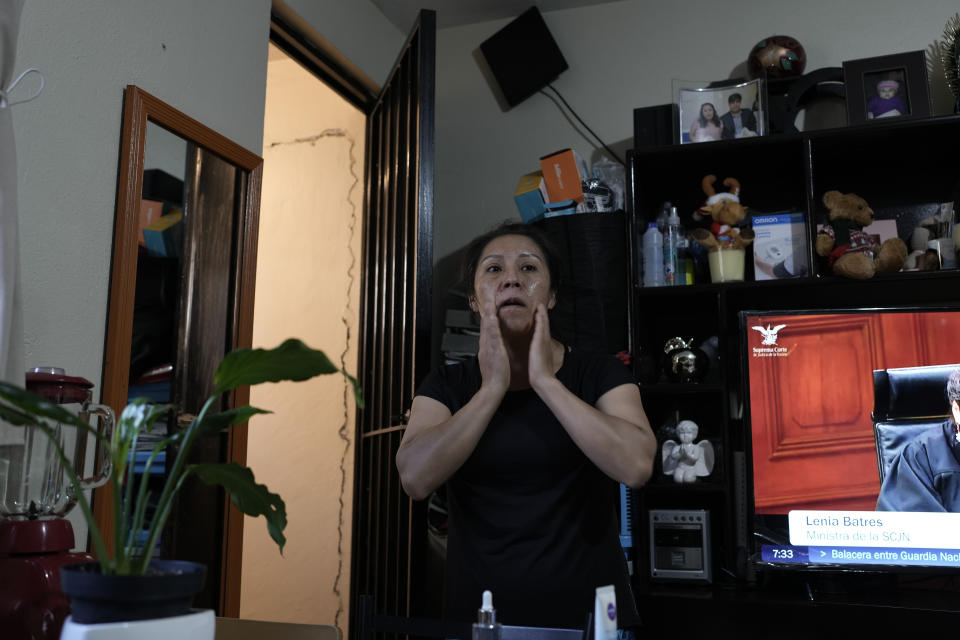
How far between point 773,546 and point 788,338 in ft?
2.16

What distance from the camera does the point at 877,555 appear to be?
246 centimetres

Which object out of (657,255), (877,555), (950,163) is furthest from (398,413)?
(950,163)

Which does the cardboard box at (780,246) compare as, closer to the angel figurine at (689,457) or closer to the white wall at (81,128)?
the angel figurine at (689,457)

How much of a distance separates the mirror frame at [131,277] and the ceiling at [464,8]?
55.9 inches

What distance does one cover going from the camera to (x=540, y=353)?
65.2 inches

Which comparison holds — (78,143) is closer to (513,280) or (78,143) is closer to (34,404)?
(513,280)

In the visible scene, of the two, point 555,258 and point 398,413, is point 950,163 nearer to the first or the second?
point 555,258

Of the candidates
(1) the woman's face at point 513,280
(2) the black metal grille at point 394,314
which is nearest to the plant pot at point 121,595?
(1) the woman's face at point 513,280

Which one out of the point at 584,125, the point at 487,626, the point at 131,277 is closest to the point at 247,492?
the point at 487,626

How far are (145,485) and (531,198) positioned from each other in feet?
8.19

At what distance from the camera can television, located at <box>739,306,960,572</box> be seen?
2477 millimetres

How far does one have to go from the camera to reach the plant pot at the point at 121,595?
0.70 m

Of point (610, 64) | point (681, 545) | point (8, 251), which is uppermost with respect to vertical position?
point (610, 64)

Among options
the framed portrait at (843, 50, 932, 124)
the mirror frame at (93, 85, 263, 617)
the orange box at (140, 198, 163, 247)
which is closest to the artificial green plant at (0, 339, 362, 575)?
the mirror frame at (93, 85, 263, 617)
